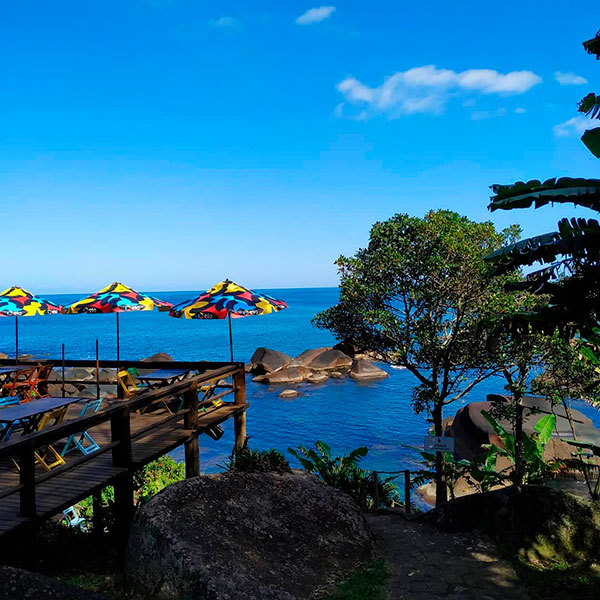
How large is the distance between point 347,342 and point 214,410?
222 inches

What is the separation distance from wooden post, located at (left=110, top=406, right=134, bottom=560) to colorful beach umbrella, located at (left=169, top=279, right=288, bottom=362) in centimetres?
429

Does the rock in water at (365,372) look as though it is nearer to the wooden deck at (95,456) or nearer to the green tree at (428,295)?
the green tree at (428,295)

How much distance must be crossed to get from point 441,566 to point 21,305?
12.8m

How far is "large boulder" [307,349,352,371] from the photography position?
54016 mm

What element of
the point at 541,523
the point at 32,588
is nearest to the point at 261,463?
the point at 541,523

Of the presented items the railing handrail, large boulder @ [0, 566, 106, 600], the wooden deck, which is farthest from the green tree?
large boulder @ [0, 566, 106, 600]

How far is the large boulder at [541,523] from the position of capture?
801 cm

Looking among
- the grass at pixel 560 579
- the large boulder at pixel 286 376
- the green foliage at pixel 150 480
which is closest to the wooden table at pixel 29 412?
the green foliage at pixel 150 480

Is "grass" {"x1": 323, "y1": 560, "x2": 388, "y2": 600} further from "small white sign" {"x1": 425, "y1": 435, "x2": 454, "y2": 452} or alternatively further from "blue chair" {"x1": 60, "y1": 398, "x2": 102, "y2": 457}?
"blue chair" {"x1": 60, "y1": 398, "x2": 102, "y2": 457}

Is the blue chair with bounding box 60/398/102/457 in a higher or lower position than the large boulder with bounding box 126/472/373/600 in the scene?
higher

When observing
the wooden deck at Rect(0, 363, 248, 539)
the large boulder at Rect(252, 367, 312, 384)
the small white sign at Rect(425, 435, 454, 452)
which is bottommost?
the large boulder at Rect(252, 367, 312, 384)

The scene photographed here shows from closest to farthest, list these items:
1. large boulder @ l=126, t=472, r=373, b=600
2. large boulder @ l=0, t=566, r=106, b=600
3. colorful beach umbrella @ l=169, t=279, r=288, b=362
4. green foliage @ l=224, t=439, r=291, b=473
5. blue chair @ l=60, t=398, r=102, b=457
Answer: large boulder @ l=0, t=566, r=106, b=600, large boulder @ l=126, t=472, r=373, b=600, blue chair @ l=60, t=398, r=102, b=457, green foliage @ l=224, t=439, r=291, b=473, colorful beach umbrella @ l=169, t=279, r=288, b=362

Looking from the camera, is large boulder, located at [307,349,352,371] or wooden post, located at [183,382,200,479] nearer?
wooden post, located at [183,382,200,479]

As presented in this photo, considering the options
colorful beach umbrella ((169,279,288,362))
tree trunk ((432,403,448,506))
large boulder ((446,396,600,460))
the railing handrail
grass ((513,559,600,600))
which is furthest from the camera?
large boulder ((446,396,600,460))
